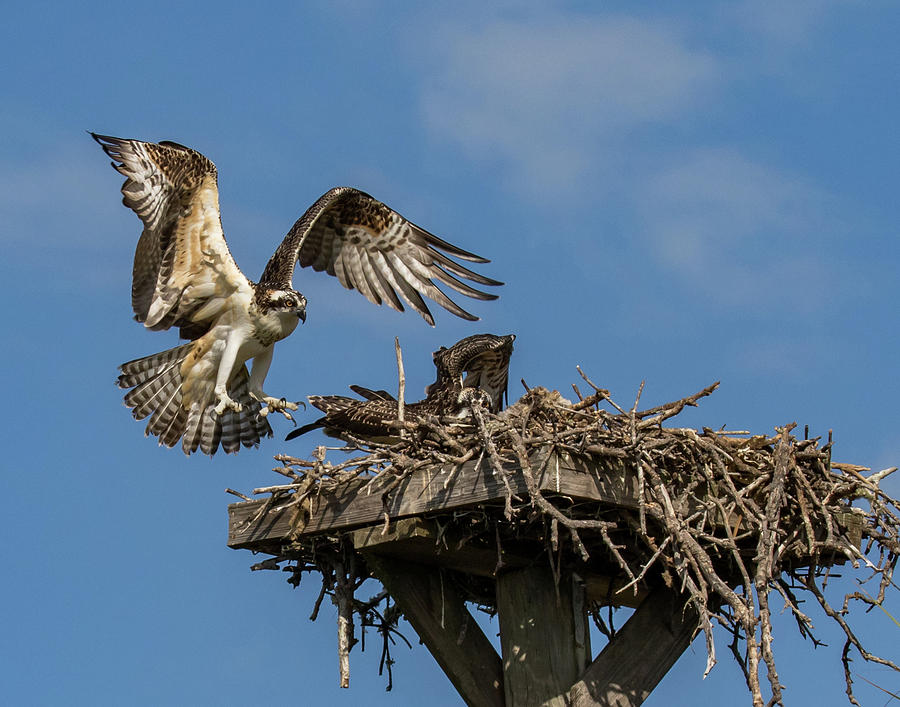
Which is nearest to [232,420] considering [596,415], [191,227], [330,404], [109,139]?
[330,404]

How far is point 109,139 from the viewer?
7027 mm

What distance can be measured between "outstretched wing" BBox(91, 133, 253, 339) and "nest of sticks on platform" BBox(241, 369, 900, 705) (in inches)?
88.5

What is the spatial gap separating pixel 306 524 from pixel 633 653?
149 cm

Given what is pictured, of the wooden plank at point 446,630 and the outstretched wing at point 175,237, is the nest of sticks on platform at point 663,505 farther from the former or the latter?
the outstretched wing at point 175,237

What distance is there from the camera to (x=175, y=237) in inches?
284

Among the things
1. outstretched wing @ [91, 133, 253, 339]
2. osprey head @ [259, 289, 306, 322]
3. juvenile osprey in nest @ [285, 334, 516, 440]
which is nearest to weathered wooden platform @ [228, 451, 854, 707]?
juvenile osprey in nest @ [285, 334, 516, 440]

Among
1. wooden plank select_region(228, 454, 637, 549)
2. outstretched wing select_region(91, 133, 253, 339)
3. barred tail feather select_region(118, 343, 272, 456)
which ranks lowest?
wooden plank select_region(228, 454, 637, 549)

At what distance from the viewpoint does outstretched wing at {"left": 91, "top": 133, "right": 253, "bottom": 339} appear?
Result: 23.1ft

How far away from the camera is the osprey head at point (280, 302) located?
23.7ft

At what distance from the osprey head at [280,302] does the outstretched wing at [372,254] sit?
202mm

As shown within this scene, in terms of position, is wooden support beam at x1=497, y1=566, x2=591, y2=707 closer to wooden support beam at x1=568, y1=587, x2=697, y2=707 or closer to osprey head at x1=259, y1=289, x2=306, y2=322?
wooden support beam at x1=568, y1=587, x2=697, y2=707

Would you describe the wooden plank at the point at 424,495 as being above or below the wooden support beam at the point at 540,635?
above

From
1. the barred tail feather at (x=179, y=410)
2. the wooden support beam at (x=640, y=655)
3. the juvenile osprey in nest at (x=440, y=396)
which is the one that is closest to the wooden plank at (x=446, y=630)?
the wooden support beam at (x=640, y=655)

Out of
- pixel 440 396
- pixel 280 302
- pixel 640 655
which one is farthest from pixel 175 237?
pixel 640 655
